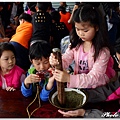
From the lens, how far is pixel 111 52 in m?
1.49

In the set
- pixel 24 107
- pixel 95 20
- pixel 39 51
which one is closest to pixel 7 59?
pixel 39 51

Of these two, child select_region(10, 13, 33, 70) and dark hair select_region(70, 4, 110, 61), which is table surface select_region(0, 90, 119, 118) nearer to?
dark hair select_region(70, 4, 110, 61)

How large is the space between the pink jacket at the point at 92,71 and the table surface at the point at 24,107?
0.47ft

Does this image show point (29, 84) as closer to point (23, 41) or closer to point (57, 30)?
point (23, 41)

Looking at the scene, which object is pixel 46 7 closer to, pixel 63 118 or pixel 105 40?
pixel 105 40

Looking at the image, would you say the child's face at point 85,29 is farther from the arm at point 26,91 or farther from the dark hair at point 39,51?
the arm at point 26,91

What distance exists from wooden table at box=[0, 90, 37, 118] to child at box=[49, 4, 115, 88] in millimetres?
310

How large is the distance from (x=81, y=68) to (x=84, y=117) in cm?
39

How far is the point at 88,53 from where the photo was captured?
152cm

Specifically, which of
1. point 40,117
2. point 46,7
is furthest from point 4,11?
point 40,117

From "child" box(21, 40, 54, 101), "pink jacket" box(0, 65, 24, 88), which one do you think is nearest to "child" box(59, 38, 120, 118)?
"child" box(21, 40, 54, 101)

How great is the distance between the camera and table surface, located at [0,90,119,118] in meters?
1.32

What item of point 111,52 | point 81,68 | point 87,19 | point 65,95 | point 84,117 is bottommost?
point 84,117

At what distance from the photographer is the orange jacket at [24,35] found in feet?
9.25
